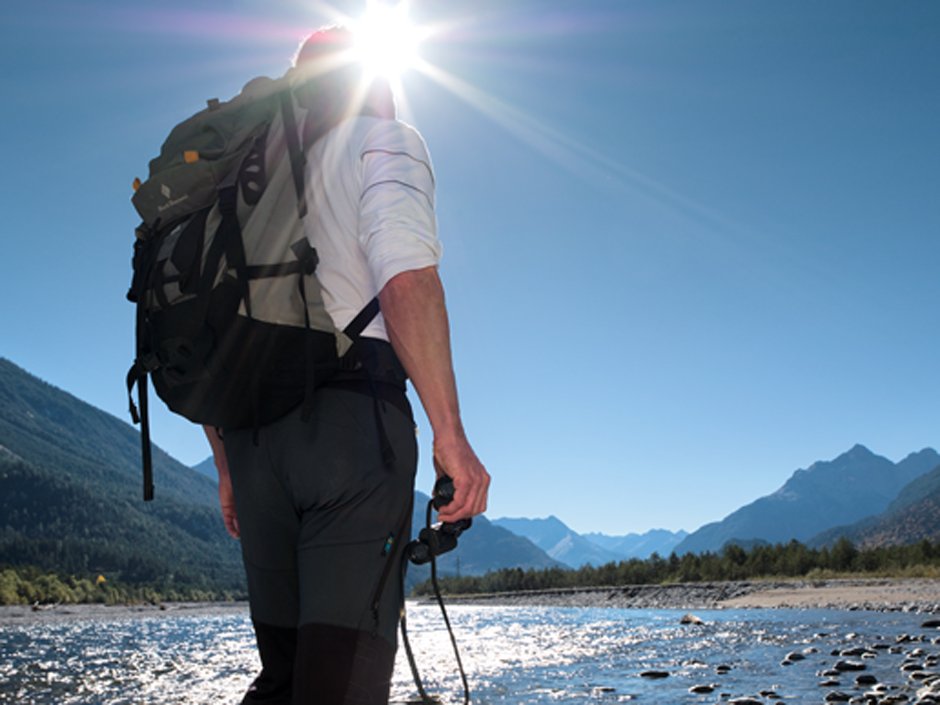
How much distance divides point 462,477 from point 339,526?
35cm

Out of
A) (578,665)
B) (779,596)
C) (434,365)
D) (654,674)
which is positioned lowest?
(779,596)

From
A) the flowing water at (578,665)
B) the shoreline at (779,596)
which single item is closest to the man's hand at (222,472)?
the flowing water at (578,665)

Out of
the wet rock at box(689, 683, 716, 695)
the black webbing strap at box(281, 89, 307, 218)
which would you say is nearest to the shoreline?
the wet rock at box(689, 683, 716, 695)

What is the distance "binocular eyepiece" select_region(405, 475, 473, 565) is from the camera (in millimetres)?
1868

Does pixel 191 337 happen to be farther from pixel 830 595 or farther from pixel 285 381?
pixel 830 595

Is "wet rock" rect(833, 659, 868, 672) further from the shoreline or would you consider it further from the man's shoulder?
the shoreline

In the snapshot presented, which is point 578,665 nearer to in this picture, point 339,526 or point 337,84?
point 339,526

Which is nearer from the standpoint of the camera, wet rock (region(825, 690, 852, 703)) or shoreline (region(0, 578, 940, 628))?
wet rock (region(825, 690, 852, 703))

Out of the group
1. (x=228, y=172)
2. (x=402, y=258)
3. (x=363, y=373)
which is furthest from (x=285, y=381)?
Answer: (x=228, y=172)

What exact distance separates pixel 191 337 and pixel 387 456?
2.08 ft

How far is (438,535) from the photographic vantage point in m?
1.98

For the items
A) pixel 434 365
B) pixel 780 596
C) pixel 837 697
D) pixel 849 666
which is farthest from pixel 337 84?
pixel 780 596

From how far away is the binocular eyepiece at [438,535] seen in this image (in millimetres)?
1868

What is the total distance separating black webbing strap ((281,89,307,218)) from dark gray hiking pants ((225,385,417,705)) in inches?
21.0
